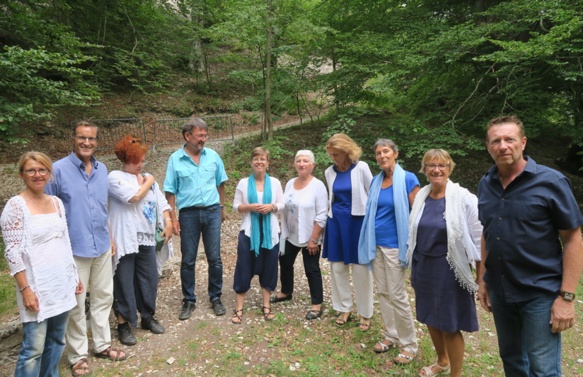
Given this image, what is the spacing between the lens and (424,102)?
10.5m

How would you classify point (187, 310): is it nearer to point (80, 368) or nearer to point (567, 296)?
point (80, 368)

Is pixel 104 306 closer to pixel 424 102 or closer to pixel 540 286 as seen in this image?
pixel 540 286

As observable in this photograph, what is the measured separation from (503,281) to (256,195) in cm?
245

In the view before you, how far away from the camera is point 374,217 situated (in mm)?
3295

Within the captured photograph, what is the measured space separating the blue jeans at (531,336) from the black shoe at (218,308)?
111 inches

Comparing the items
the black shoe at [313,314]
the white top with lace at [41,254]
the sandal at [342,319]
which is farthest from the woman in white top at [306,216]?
the white top with lace at [41,254]

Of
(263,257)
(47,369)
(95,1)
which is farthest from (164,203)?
(95,1)

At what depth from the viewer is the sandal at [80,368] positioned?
2980 millimetres

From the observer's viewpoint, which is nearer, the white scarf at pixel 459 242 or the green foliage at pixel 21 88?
the white scarf at pixel 459 242

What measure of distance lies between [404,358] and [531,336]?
1455 mm

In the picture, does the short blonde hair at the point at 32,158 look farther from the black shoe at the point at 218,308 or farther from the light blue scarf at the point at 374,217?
the light blue scarf at the point at 374,217

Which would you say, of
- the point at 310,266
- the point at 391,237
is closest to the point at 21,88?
the point at 310,266

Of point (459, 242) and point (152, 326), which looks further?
point (152, 326)

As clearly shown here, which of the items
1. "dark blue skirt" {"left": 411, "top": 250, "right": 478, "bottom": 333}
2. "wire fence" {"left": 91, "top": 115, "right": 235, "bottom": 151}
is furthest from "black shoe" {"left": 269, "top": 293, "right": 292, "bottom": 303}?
"wire fence" {"left": 91, "top": 115, "right": 235, "bottom": 151}
